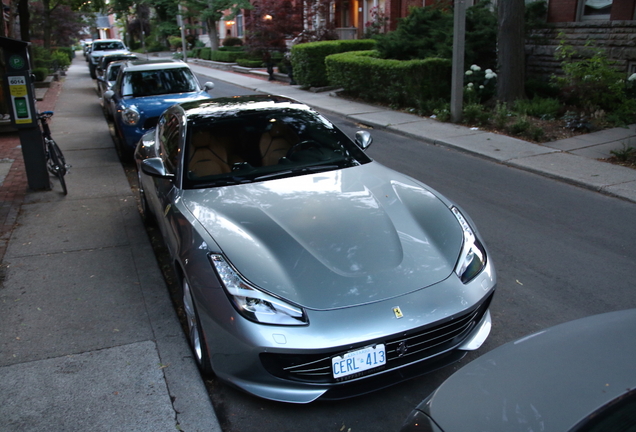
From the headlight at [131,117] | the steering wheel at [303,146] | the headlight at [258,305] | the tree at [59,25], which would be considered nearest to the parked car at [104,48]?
the tree at [59,25]

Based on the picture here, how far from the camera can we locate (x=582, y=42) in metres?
14.4

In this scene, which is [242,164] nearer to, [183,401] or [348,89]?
[183,401]

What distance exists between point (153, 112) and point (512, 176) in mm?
6064

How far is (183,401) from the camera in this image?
336 centimetres

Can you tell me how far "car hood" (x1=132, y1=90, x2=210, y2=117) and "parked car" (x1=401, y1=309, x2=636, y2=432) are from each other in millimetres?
8497

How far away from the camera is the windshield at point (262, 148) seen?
14.8ft

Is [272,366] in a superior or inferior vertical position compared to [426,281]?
inferior

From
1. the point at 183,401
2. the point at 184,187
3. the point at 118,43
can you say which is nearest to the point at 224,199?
the point at 184,187

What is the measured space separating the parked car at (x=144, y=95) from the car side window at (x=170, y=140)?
3893 mm

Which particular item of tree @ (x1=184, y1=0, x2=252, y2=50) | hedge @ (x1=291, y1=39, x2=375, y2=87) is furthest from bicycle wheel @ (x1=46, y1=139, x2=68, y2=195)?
tree @ (x1=184, y1=0, x2=252, y2=50)

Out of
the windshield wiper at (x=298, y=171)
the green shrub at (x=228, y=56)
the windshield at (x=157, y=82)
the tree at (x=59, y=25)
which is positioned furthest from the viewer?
the tree at (x=59, y=25)

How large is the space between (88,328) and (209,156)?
1640mm

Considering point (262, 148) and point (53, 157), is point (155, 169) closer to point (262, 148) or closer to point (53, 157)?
point (262, 148)

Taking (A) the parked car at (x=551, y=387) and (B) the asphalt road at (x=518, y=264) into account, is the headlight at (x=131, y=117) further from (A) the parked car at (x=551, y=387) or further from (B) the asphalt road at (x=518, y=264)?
(A) the parked car at (x=551, y=387)
